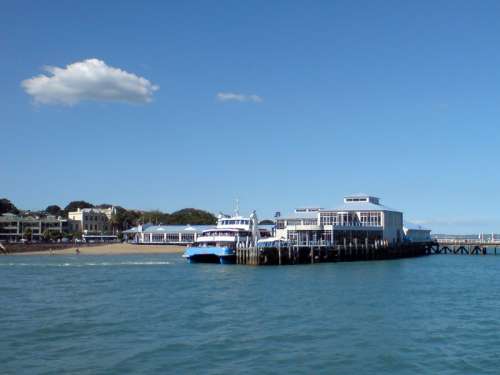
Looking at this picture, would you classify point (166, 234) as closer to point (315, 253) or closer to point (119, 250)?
point (119, 250)

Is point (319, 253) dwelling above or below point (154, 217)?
below

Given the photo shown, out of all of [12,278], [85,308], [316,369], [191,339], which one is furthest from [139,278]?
[316,369]

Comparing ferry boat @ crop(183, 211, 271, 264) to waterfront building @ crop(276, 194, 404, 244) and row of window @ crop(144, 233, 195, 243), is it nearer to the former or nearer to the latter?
waterfront building @ crop(276, 194, 404, 244)

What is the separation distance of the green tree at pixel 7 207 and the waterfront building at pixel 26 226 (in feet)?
64.0

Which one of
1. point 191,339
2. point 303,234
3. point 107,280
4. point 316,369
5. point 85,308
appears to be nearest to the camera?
point 316,369

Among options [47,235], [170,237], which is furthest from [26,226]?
[170,237]

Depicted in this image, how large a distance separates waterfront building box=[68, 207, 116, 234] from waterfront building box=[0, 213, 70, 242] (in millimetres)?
3134

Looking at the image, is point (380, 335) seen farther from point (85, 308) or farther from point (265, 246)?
point (265, 246)

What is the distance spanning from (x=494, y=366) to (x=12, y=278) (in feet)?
149

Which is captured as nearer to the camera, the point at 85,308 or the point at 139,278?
the point at 85,308

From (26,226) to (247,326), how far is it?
488ft

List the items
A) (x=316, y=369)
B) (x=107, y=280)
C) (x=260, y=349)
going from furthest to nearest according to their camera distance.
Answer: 1. (x=107, y=280)
2. (x=260, y=349)
3. (x=316, y=369)

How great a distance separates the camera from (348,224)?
9750cm

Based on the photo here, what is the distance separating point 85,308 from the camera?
37688 mm
